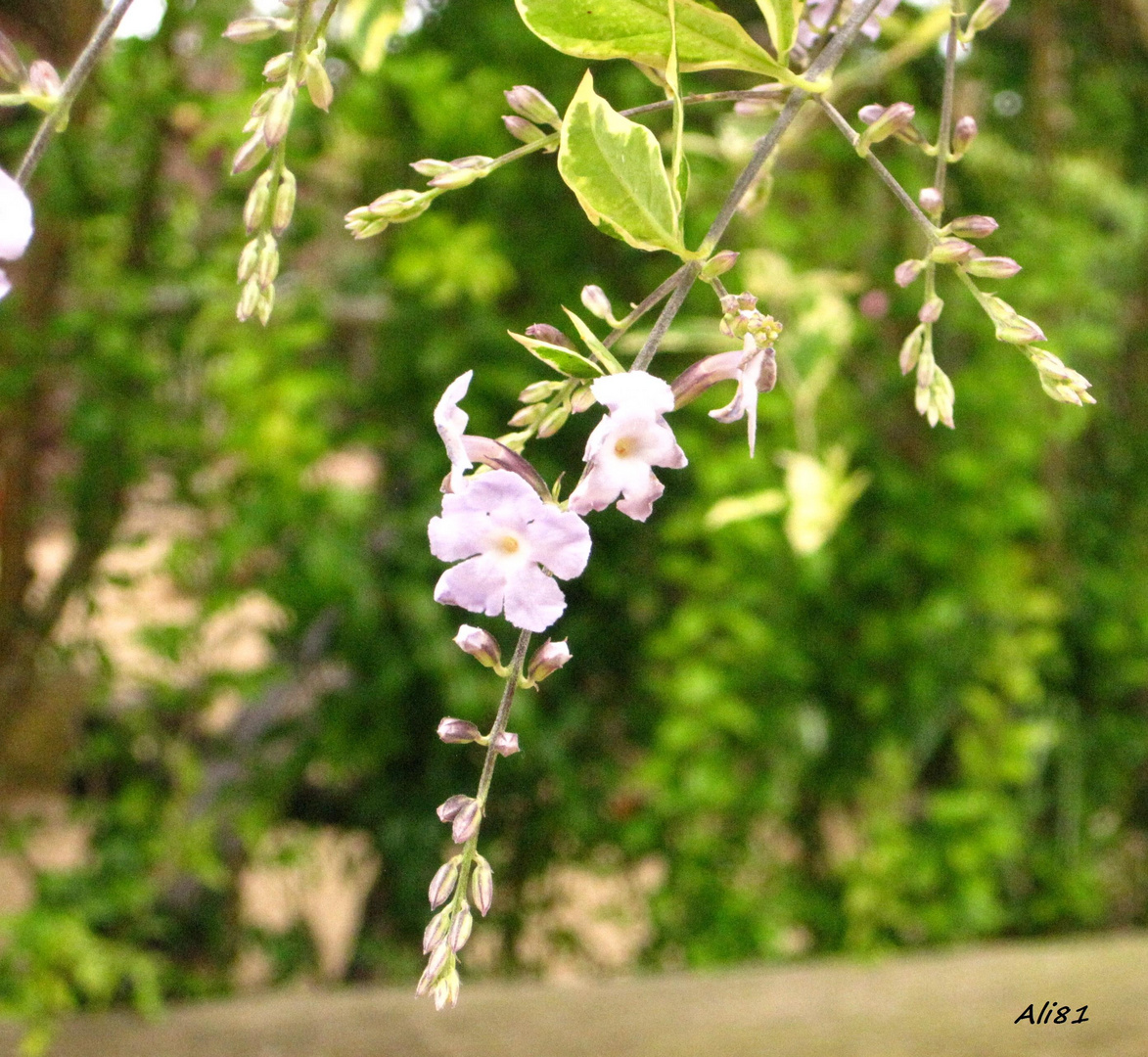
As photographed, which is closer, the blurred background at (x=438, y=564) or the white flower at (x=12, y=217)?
the white flower at (x=12, y=217)

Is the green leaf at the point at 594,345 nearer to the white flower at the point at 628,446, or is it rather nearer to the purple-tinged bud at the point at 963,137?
the white flower at the point at 628,446

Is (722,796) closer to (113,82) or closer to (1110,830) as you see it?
(1110,830)

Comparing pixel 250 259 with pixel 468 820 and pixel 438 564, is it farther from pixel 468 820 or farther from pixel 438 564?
pixel 438 564

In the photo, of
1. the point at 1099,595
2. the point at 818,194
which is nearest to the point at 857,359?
the point at 818,194

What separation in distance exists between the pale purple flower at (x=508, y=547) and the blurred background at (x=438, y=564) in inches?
28.2

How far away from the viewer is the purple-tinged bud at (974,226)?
292 millimetres

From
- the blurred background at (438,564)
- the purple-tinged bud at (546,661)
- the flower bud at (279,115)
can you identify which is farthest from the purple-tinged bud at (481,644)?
the blurred background at (438,564)

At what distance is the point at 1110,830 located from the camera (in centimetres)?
157

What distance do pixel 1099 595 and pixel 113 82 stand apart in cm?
126

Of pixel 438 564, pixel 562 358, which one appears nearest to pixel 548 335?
pixel 562 358

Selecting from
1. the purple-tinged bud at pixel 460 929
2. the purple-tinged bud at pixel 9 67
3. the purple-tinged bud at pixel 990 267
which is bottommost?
the purple-tinged bud at pixel 460 929

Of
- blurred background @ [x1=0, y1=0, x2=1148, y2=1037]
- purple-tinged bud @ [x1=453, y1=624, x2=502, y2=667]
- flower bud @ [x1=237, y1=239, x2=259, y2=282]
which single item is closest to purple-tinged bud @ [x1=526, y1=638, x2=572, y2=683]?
purple-tinged bud @ [x1=453, y1=624, x2=502, y2=667]

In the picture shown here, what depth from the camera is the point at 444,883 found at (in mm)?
253

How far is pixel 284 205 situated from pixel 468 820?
0.48ft
